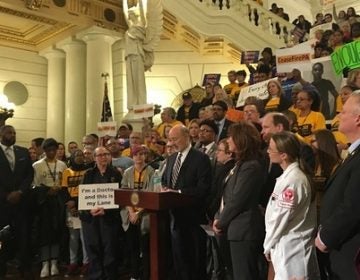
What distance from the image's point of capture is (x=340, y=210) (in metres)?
2.24

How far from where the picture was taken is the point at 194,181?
3.87m

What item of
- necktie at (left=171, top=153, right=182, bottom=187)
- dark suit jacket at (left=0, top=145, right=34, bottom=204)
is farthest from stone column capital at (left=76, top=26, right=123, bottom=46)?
necktie at (left=171, top=153, right=182, bottom=187)

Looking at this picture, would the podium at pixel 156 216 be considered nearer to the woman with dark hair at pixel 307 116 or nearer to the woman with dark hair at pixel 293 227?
the woman with dark hair at pixel 293 227

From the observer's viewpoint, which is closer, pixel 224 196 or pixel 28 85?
pixel 224 196

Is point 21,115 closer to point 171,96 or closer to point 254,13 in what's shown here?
point 171,96

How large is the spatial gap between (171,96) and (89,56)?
2.35 meters

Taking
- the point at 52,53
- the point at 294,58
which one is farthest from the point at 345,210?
the point at 52,53

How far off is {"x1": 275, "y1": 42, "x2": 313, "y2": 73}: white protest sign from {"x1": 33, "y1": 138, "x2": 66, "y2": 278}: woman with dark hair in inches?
145

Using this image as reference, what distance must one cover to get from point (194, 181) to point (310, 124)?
1.54 metres

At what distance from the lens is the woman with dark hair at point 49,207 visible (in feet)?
17.8

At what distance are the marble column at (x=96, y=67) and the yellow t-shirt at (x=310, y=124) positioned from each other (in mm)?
6114

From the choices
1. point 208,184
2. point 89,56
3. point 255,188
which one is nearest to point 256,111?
point 208,184

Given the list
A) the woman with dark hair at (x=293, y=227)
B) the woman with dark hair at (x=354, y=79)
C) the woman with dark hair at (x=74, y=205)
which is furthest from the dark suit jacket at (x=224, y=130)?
the woman with dark hair at (x=293, y=227)

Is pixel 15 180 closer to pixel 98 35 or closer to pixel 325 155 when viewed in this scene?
pixel 325 155
